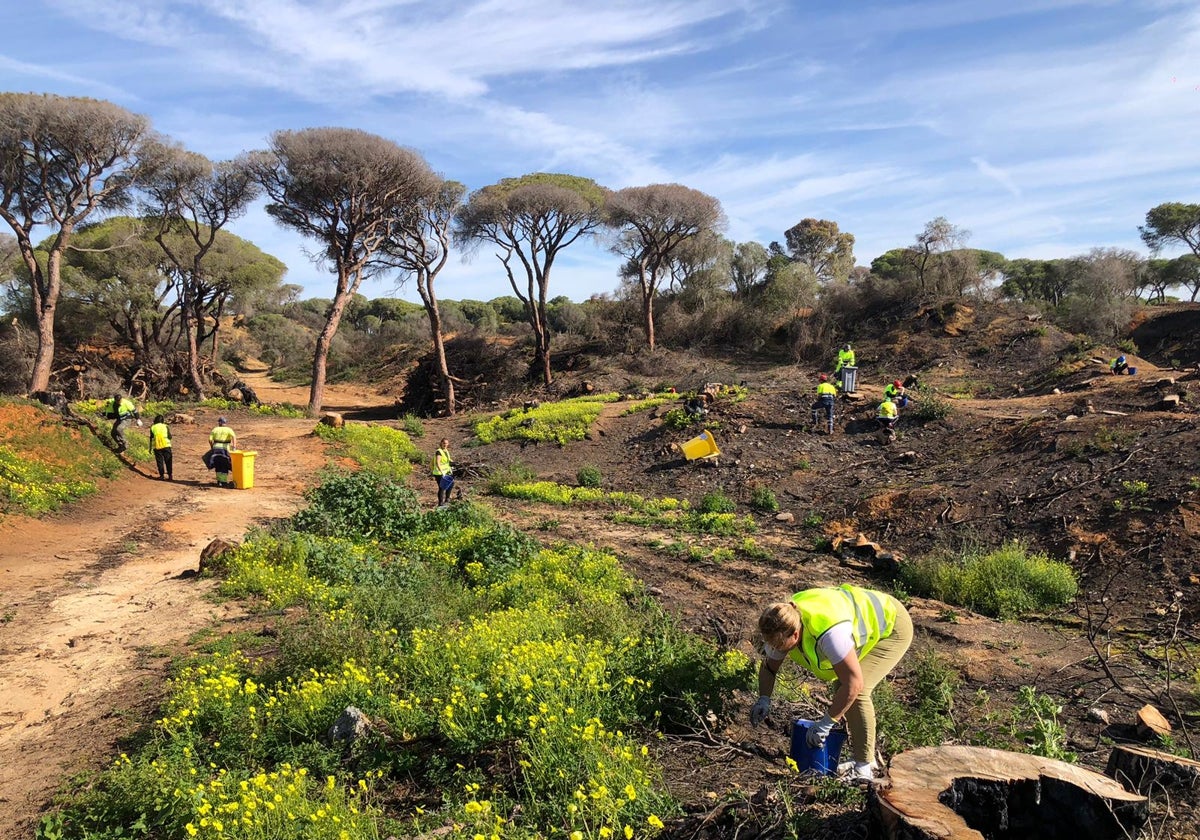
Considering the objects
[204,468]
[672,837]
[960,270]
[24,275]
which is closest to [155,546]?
[204,468]

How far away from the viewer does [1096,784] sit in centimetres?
249

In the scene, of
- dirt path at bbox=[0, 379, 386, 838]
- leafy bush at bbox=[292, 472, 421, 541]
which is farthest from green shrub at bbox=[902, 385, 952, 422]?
dirt path at bbox=[0, 379, 386, 838]

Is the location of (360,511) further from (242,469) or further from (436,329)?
(436,329)

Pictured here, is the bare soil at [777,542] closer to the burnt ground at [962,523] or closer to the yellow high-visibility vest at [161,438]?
the burnt ground at [962,523]

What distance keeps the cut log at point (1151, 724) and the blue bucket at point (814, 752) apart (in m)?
1.97

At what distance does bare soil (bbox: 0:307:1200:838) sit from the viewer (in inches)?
174

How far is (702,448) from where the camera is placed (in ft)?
46.6

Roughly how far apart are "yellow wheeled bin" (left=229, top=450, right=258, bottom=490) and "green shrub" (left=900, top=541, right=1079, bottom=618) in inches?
423

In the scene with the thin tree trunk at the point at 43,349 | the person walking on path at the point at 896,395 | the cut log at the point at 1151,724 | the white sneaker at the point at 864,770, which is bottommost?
the cut log at the point at 1151,724

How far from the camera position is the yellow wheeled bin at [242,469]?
12.1 meters

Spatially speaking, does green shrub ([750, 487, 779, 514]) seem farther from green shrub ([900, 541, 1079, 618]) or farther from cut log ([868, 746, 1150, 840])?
cut log ([868, 746, 1150, 840])

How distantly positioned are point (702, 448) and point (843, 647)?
10924 mm

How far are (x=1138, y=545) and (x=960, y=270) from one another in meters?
23.2

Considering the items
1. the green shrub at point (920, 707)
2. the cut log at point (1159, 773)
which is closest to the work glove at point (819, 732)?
the green shrub at point (920, 707)
